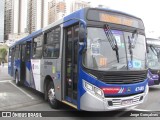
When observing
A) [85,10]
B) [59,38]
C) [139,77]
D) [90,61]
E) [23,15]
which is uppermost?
[23,15]

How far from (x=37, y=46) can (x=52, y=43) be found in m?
1.90

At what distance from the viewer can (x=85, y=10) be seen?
21.0 feet

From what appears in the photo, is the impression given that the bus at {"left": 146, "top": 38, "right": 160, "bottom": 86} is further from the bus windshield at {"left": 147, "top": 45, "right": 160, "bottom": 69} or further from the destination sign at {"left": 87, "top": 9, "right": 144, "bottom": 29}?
the destination sign at {"left": 87, "top": 9, "right": 144, "bottom": 29}

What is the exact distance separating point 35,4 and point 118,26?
100 ft

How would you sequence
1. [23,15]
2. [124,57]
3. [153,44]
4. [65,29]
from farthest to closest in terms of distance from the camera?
[23,15]
[153,44]
[65,29]
[124,57]

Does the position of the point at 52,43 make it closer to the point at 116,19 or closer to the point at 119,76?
the point at 116,19

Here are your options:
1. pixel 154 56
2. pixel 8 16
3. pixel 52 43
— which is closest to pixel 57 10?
pixel 154 56

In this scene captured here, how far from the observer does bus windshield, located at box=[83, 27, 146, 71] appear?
6109mm

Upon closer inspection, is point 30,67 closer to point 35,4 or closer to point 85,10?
point 85,10

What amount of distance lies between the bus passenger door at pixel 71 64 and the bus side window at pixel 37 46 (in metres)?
2.54

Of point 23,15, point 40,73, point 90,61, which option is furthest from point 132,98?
point 23,15

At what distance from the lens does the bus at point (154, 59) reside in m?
12.7

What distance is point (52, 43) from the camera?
8312 millimetres

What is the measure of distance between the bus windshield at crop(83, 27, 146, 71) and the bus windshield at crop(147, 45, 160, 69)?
6507 millimetres
